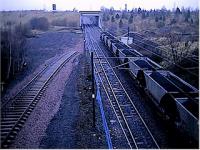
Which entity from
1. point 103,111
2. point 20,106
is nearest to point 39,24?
point 20,106

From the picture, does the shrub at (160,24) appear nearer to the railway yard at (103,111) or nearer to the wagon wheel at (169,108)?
the railway yard at (103,111)

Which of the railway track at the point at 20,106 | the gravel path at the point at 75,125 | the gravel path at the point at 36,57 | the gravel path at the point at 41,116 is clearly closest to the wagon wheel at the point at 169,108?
the gravel path at the point at 75,125

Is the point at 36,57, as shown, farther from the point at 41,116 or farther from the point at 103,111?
the point at 103,111

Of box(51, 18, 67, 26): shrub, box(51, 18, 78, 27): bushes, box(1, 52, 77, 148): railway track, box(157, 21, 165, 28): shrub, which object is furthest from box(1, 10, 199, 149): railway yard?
box(51, 18, 67, 26): shrub

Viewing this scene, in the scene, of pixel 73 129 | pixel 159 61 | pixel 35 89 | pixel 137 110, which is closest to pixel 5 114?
→ pixel 73 129

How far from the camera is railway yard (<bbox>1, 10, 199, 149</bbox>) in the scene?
1148 cm

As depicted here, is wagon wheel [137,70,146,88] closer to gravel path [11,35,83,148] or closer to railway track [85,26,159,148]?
railway track [85,26,159,148]

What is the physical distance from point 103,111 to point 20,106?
4.07 meters

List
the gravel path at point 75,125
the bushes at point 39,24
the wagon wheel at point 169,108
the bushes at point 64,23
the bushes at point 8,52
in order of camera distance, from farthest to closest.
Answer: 1. the bushes at point 64,23
2. the bushes at point 39,24
3. the bushes at point 8,52
4. the wagon wheel at point 169,108
5. the gravel path at point 75,125

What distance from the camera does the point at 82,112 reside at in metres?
14.9

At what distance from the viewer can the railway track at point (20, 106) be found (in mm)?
12169

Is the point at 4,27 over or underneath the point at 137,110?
over

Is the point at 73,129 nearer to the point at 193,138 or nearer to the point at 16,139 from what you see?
the point at 16,139

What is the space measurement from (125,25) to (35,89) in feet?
163
